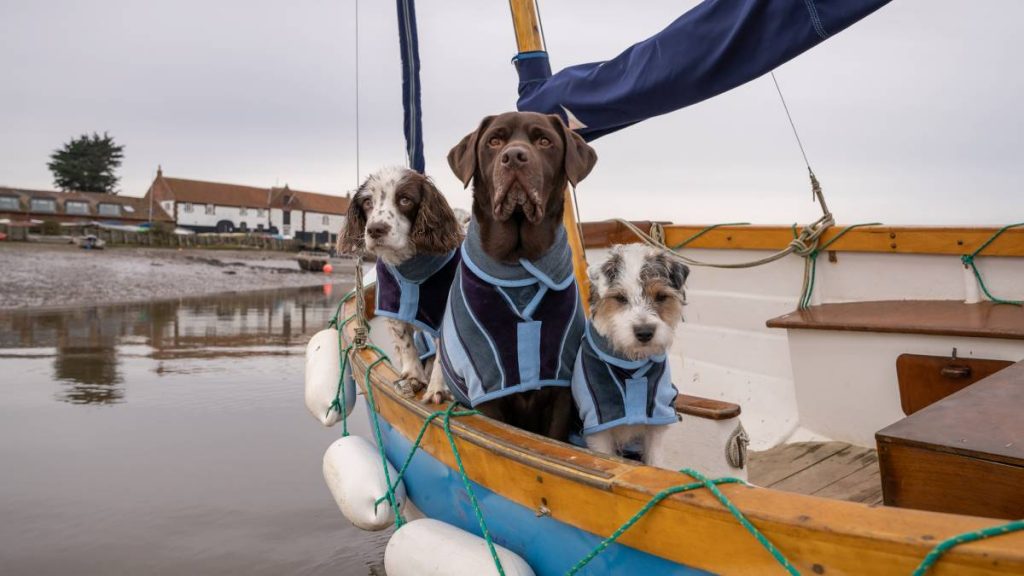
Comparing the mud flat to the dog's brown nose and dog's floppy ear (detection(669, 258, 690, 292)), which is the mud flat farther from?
dog's floppy ear (detection(669, 258, 690, 292))

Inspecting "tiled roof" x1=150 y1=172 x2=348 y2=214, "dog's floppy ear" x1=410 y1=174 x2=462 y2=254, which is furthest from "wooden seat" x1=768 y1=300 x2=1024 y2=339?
"tiled roof" x1=150 y1=172 x2=348 y2=214

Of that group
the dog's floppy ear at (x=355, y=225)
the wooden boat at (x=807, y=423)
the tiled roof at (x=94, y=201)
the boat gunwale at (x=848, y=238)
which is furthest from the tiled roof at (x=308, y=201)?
the dog's floppy ear at (x=355, y=225)

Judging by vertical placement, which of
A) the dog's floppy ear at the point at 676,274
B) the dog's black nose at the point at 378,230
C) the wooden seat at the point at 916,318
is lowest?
the wooden seat at the point at 916,318

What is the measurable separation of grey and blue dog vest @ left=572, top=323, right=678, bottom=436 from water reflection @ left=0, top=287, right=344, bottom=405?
7.21 m

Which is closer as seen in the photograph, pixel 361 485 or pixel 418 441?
pixel 418 441

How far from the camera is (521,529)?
2.33 metres

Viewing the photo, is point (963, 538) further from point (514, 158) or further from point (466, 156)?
point (466, 156)

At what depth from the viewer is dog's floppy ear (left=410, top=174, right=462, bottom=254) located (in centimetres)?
338

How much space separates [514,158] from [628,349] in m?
0.80

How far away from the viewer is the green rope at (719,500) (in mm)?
1554

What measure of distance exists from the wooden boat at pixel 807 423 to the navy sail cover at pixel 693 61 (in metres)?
0.80

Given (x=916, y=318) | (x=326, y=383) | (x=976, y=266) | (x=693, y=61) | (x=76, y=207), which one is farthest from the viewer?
(x=76, y=207)

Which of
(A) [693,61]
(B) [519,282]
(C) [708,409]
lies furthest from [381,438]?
(A) [693,61]

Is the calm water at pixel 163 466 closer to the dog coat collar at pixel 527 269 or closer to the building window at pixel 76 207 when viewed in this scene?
the dog coat collar at pixel 527 269
